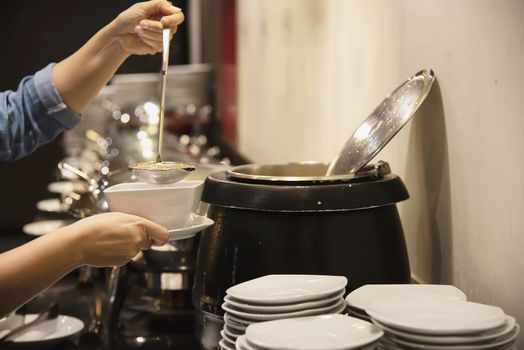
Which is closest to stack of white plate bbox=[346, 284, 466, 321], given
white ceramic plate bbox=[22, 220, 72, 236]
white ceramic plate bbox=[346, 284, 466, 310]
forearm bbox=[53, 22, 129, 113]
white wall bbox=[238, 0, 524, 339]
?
white ceramic plate bbox=[346, 284, 466, 310]

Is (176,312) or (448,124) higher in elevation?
(448,124)

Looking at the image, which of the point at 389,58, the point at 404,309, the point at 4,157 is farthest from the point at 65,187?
the point at 404,309

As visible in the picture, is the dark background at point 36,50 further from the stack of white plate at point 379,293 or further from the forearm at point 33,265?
the stack of white plate at point 379,293

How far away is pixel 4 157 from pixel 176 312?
0.75 metres

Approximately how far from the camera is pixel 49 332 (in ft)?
5.72

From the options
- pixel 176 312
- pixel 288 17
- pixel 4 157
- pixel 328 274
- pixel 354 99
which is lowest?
pixel 176 312

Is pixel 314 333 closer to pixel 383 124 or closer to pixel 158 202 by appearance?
pixel 158 202

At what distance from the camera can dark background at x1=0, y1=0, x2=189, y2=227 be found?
7211 mm

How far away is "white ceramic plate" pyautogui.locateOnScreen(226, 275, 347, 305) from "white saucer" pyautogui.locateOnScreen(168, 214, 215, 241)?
0.15 meters

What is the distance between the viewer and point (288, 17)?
324 centimetres

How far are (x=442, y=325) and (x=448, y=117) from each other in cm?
61

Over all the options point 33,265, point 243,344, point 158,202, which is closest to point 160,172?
point 158,202

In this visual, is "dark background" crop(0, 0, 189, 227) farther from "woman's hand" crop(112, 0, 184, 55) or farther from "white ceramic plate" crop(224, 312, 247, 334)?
"white ceramic plate" crop(224, 312, 247, 334)

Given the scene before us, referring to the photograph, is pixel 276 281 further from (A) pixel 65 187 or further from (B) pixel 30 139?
(A) pixel 65 187
